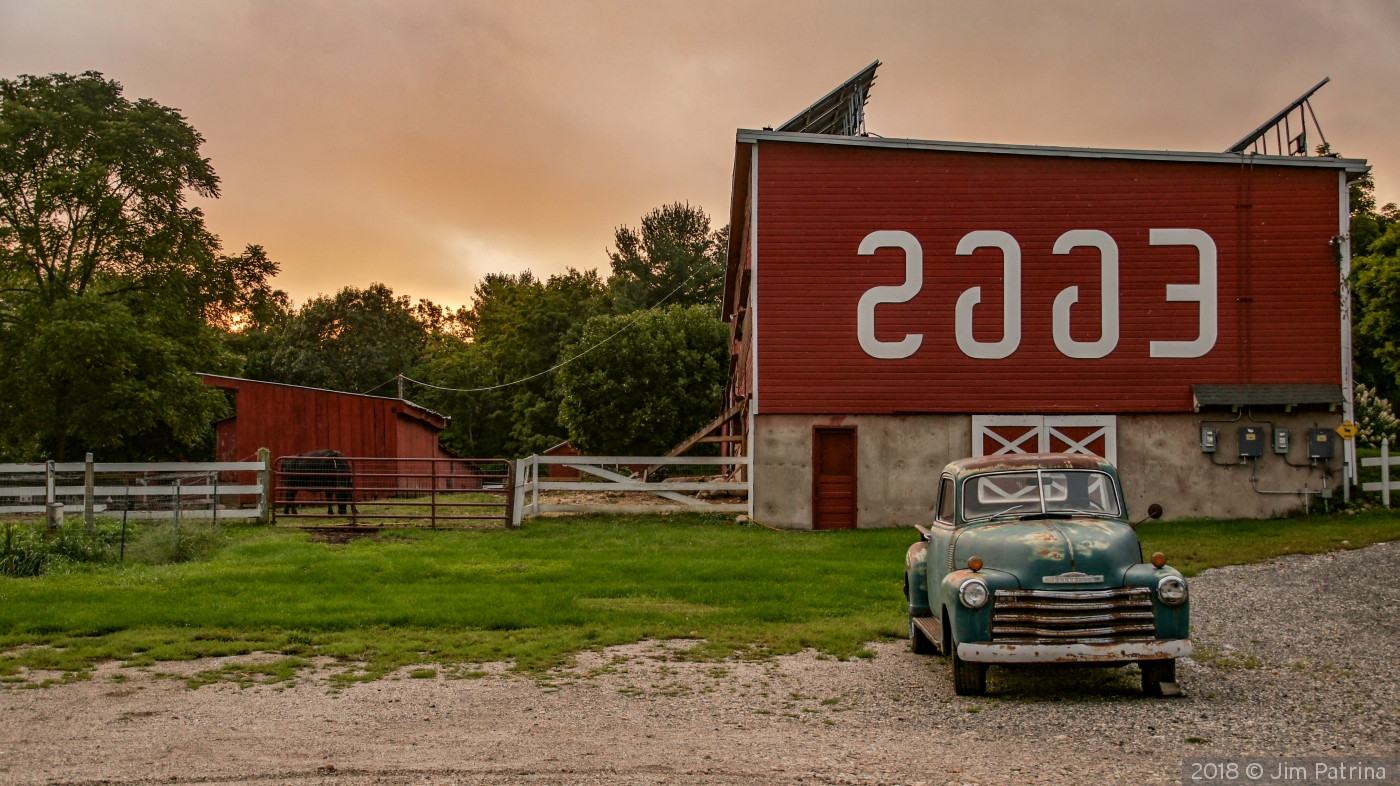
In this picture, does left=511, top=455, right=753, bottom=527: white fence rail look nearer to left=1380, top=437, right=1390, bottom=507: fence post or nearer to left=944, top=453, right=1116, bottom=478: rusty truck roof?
left=944, top=453, right=1116, bottom=478: rusty truck roof

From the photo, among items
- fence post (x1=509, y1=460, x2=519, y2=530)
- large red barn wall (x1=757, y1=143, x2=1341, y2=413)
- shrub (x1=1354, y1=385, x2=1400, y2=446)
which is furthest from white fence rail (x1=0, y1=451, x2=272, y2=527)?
shrub (x1=1354, y1=385, x2=1400, y2=446)

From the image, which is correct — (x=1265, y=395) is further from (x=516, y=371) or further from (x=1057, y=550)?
(x=516, y=371)

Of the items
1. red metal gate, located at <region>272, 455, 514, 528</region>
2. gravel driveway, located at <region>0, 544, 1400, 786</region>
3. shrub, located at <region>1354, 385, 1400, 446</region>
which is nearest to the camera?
gravel driveway, located at <region>0, 544, 1400, 786</region>

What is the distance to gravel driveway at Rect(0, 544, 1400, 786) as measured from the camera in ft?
20.2

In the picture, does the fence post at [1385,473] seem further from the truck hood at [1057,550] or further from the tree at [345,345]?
the tree at [345,345]

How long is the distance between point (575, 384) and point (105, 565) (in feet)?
94.8

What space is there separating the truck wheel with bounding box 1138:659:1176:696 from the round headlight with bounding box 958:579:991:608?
4.07 ft

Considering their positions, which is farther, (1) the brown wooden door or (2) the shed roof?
(1) the brown wooden door

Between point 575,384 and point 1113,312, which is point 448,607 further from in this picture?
point 575,384

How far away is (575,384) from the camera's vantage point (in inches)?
1726

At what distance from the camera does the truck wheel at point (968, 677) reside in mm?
8094

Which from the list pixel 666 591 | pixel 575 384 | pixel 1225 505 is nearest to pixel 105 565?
pixel 666 591

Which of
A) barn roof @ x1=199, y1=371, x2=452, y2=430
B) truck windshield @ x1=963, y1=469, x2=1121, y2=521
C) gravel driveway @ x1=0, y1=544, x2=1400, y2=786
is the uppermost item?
barn roof @ x1=199, y1=371, x2=452, y2=430

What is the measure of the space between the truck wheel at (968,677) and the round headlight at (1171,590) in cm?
135
